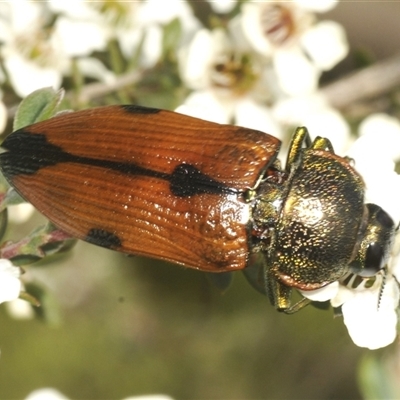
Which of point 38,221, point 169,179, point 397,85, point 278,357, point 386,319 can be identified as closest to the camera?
point 386,319

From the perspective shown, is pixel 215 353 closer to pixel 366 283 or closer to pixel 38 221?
pixel 38 221

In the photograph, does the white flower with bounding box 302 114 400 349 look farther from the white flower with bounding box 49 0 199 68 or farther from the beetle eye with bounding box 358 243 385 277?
the white flower with bounding box 49 0 199 68

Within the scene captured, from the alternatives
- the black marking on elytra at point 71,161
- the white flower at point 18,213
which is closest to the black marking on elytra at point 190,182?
the black marking on elytra at point 71,161

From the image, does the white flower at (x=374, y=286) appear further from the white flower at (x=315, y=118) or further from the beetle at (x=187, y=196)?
the white flower at (x=315, y=118)

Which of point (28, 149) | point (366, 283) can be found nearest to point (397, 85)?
point (366, 283)

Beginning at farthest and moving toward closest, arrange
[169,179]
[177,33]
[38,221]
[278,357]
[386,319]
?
[278,357], [38,221], [177,33], [169,179], [386,319]

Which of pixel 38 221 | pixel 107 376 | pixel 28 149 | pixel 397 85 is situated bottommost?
pixel 107 376

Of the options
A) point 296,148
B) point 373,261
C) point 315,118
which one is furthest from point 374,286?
point 315,118
